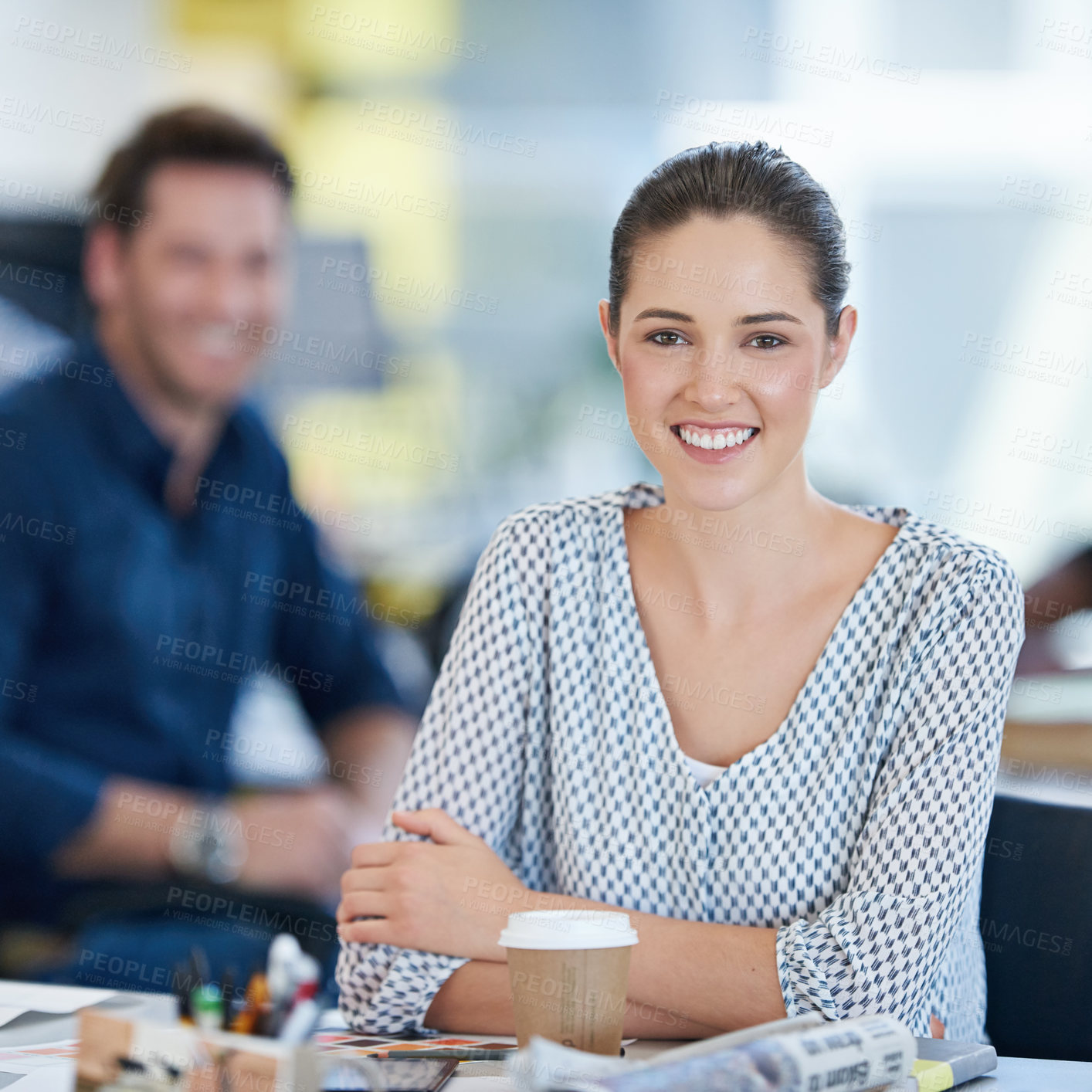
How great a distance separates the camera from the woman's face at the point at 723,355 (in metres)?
1.17

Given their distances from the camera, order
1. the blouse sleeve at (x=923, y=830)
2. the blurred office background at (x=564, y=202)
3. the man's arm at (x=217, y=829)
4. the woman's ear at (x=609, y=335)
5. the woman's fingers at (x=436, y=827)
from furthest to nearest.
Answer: the blurred office background at (x=564, y=202)
the man's arm at (x=217, y=829)
the woman's ear at (x=609, y=335)
the woman's fingers at (x=436, y=827)
the blouse sleeve at (x=923, y=830)

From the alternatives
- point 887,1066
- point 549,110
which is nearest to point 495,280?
point 549,110

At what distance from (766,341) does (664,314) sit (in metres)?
0.10

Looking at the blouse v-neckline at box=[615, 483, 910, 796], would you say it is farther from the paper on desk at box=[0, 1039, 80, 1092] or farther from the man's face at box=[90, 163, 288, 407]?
the man's face at box=[90, 163, 288, 407]

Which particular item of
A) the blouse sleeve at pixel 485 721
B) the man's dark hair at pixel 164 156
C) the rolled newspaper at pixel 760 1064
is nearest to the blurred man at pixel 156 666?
the man's dark hair at pixel 164 156

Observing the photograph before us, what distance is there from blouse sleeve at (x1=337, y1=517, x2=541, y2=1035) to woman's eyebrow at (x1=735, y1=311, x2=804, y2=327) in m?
0.33

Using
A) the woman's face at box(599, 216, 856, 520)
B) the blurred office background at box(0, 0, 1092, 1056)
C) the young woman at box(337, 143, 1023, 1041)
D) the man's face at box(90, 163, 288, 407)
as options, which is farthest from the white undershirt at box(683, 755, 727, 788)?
the blurred office background at box(0, 0, 1092, 1056)

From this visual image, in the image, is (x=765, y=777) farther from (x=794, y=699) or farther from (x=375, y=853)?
(x=375, y=853)

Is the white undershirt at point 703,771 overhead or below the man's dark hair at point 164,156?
below

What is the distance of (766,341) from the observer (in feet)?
3.86

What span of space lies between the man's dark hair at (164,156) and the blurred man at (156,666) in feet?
1.14

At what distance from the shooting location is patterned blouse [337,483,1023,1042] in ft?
3.31

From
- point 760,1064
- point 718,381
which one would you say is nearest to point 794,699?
point 718,381

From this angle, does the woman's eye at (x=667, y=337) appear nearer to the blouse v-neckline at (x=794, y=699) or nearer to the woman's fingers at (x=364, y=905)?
the blouse v-neckline at (x=794, y=699)
